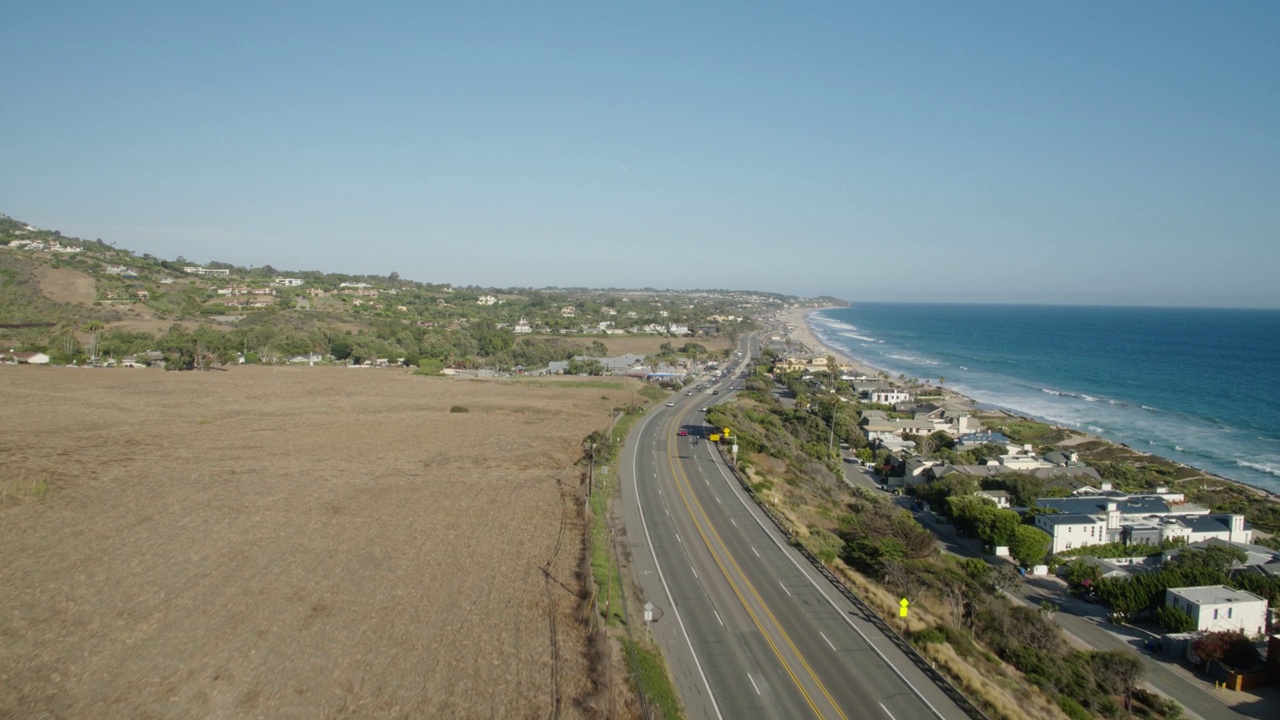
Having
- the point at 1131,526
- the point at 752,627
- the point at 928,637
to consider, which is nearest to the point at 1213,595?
the point at 1131,526

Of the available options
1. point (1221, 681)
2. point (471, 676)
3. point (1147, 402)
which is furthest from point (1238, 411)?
point (471, 676)

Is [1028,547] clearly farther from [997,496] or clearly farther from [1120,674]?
[1120,674]

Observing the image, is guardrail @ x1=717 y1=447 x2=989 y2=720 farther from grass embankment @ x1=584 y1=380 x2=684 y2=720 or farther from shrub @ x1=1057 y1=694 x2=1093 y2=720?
grass embankment @ x1=584 y1=380 x2=684 y2=720

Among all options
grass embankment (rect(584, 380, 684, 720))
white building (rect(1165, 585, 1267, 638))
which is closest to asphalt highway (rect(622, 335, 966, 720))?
grass embankment (rect(584, 380, 684, 720))

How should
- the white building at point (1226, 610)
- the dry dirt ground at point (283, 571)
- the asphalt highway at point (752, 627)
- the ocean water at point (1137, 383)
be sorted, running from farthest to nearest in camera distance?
the ocean water at point (1137, 383) → the white building at point (1226, 610) → the asphalt highway at point (752, 627) → the dry dirt ground at point (283, 571)

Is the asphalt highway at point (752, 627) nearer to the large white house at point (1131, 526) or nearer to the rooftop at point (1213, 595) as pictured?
the rooftop at point (1213, 595)


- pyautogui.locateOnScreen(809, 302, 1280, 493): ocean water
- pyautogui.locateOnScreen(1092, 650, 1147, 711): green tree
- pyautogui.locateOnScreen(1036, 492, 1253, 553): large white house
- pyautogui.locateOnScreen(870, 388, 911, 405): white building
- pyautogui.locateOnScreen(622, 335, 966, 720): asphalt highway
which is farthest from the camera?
pyautogui.locateOnScreen(870, 388, 911, 405): white building

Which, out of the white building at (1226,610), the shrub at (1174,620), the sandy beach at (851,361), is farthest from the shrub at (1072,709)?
the sandy beach at (851,361)
